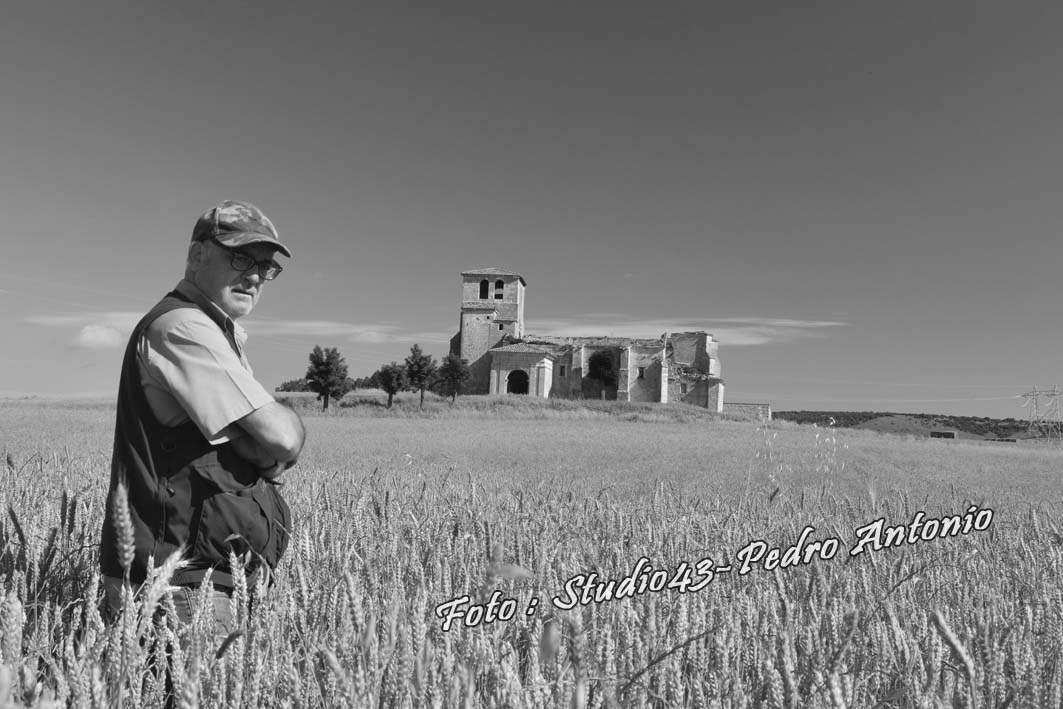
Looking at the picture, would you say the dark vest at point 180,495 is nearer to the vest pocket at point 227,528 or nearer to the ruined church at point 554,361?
the vest pocket at point 227,528

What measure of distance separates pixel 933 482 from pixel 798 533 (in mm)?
7906

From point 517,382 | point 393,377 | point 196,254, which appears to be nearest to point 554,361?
point 517,382

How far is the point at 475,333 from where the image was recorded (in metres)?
61.5

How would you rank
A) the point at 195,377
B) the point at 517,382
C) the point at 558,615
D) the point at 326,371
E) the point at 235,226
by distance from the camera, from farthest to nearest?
the point at 517,382 → the point at 326,371 → the point at 235,226 → the point at 195,377 → the point at 558,615

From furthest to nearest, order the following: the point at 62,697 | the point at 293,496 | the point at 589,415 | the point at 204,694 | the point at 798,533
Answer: the point at 589,415 → the point at 293,496 → the point at 798,533 → the point at 204,694 → the point at 62,697

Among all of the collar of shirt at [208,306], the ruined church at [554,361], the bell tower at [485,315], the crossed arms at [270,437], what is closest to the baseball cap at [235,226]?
the collar of shirt at [208,306]

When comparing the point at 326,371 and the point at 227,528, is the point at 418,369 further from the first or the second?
the point at 227,528

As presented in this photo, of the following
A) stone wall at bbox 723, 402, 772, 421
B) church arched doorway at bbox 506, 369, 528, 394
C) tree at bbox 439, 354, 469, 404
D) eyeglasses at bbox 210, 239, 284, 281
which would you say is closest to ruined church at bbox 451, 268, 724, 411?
church arched doorway at bbox 506, 369, 528, 394

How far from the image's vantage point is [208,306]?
231 centimetres

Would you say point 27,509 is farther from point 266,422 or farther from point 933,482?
point 933,482

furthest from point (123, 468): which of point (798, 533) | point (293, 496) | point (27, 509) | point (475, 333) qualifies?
point (475, 333)

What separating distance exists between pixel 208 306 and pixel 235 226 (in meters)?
0.27

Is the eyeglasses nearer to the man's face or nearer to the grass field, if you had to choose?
the man's face

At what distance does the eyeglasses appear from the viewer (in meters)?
2.33
